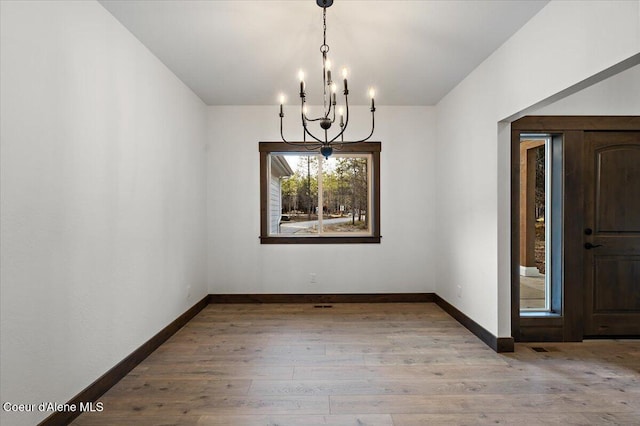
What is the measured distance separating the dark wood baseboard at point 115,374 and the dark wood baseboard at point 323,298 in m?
0.94

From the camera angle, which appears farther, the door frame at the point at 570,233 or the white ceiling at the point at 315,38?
the door frame at the point at 570,233

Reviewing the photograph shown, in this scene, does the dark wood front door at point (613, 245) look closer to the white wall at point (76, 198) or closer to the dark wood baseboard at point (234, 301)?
the dark wood baseboard at point (234, 301)

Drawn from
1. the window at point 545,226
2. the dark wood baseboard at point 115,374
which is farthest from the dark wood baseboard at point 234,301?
the window at point 545,226

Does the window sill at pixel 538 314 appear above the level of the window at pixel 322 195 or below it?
below

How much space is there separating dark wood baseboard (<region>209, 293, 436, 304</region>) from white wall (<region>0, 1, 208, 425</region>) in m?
1.38

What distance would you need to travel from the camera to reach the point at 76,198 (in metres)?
2.16

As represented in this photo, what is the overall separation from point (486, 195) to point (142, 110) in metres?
3.29

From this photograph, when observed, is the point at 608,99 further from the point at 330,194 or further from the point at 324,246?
the point at 324,246

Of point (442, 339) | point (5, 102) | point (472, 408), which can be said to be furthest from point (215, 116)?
point (472, 408)

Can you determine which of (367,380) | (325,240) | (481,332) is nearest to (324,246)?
(325,240)

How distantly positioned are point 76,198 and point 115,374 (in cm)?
135

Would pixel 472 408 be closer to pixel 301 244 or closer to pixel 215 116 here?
pixel 301 244

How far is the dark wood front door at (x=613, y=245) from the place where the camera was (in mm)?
Answer: 3352

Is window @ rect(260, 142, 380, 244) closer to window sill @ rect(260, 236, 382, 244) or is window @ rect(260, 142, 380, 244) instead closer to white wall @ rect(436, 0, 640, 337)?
window sill @ rect(260, 236, 382, 244)
